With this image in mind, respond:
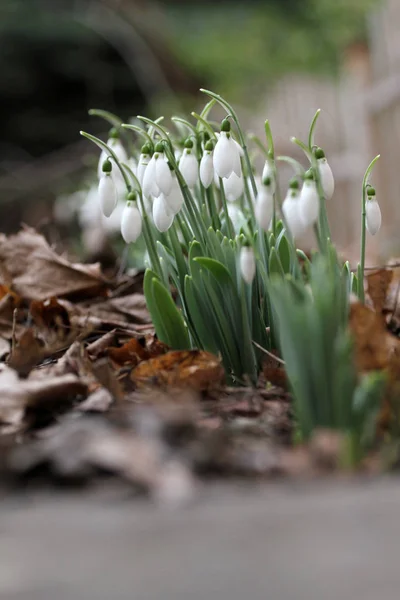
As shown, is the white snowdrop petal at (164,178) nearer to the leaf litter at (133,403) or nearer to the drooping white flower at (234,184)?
the drooping white flower at (234,184)

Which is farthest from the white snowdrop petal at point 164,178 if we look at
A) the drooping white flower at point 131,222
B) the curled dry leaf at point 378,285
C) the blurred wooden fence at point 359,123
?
the blurred wooden fence at point 359,123

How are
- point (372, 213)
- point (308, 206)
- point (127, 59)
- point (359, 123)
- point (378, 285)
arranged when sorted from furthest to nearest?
point (127, 59), point (359, 123), point (378, 285), point (372, 213), point (308, 206)

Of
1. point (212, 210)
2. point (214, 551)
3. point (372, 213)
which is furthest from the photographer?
point (212, 210)

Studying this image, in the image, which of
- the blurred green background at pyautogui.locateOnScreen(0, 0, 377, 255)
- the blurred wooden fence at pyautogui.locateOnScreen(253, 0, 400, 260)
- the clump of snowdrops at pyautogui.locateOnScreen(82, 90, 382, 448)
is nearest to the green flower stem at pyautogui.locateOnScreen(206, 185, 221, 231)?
the clump of snowdrops at pyautogui.locateOnScreen(82, 90, 382, 448)

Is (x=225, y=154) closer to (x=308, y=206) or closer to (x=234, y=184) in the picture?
(x=234, y=184)

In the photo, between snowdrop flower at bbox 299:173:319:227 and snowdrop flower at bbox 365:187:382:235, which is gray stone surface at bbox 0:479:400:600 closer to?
snowdrop flower at bbox 299:173:319:227

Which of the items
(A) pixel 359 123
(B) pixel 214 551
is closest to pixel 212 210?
(B) pixel 214 551
